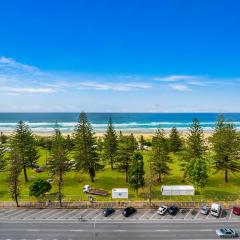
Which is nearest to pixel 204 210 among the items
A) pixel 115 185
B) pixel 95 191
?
pixel 95 191

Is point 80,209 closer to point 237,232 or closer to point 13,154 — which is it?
point 13,154

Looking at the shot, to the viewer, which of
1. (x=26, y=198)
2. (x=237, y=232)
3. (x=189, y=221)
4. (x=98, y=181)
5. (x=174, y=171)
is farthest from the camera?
(x=174, y=171)

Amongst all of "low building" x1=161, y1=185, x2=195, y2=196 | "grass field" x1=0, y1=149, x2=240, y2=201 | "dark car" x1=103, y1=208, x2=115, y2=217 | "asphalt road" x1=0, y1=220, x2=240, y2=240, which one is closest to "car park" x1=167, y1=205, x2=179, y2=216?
"asphalt road" x1=0, y1=220, x2=240, y2=240

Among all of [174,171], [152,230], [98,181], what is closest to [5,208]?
[98,181]

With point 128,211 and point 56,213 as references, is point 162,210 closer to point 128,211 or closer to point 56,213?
point 128,211

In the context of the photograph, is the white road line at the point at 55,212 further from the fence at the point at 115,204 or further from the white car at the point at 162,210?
the white car at the point at 162,210

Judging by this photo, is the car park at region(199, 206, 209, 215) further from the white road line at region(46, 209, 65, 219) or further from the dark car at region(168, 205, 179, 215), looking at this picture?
the white road line at region(46, 209, 65, 219)

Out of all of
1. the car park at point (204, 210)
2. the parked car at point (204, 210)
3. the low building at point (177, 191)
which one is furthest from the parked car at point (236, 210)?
the low building at point (177, 191)
